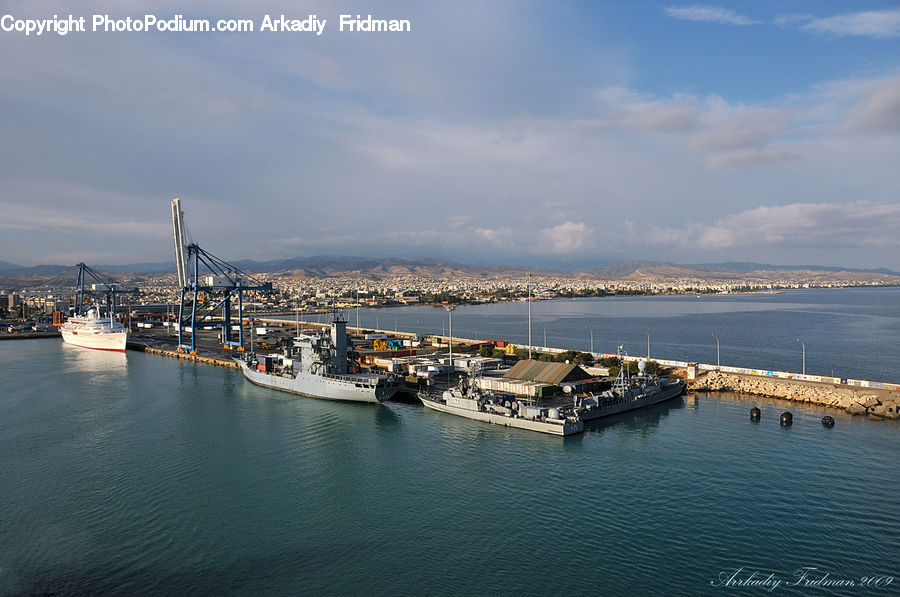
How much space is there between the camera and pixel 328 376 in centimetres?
2684

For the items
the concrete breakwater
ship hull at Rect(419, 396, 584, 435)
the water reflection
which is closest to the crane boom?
the water reflection

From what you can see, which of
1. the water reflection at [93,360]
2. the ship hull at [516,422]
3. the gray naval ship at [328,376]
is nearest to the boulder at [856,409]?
the ship hull at [516,422]

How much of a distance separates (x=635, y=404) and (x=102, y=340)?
46231 millimetres

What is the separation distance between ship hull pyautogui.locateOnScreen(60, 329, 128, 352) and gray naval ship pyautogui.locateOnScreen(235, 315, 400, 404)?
23.7 metres

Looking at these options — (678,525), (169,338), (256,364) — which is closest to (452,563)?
(678,525)

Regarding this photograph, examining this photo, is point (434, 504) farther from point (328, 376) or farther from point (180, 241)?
point (180, 241)

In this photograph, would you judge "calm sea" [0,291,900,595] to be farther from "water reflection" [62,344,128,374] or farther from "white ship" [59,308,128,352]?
"white ship" [59,308,128,352]

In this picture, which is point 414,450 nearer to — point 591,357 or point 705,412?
point 705,412

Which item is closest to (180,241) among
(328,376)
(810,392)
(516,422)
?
(328,376)

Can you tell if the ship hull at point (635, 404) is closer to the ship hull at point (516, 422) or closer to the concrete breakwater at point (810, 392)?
the ship hull at point (516, 422)

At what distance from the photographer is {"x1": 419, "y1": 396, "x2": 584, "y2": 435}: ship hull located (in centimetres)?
1981

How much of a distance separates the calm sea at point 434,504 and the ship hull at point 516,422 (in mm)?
523

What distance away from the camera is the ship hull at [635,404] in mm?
22188

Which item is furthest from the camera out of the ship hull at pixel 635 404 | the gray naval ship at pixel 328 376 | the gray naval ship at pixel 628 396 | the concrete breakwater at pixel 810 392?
the gray naval ship at pixel 328 376
